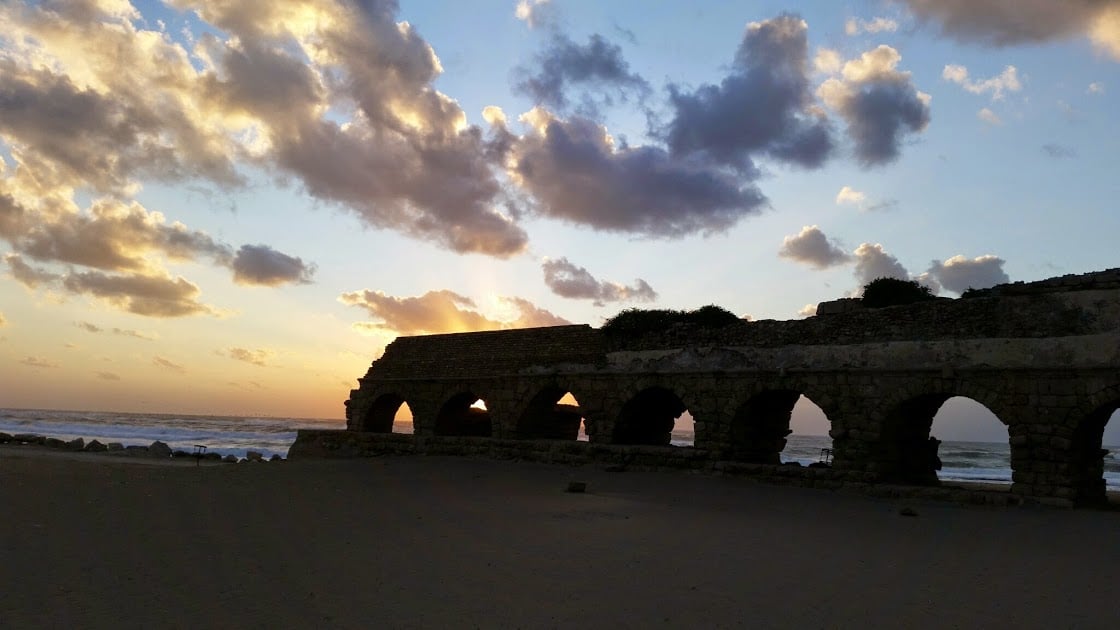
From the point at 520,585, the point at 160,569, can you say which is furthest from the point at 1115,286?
the point at 160,569

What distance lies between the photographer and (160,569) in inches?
246

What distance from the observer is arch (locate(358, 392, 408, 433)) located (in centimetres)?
2284

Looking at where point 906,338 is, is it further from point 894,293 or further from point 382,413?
point 382,413

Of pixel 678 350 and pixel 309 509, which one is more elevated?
pixel 678 350

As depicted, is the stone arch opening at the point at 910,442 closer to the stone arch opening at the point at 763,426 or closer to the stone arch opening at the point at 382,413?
the stone arch opening at the point at 763,426

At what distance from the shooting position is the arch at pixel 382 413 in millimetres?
22844

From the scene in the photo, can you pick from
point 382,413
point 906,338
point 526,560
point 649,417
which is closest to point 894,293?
point 906,338

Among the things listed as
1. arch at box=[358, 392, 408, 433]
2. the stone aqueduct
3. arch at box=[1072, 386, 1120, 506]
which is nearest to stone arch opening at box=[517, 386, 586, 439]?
the stone aqueduct

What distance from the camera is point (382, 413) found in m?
23.3

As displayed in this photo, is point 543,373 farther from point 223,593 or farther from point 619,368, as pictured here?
point 223,593

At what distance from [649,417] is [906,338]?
697cm

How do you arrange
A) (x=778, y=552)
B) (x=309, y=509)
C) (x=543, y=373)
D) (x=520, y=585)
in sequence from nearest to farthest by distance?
(x=520, y=585)
(x=778, y=552)
(x=309, y=509)
(x=543, y=373)

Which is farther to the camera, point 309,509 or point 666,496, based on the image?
point 666,496

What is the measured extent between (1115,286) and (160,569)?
47.1 feet
